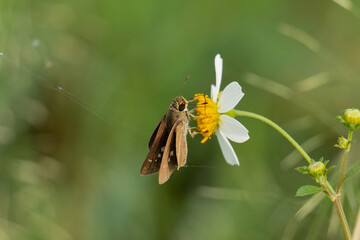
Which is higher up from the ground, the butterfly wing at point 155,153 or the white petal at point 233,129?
the butterfly wing at point 155,153

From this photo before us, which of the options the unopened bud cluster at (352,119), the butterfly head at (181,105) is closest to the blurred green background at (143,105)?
the butterfly head at (181,105)

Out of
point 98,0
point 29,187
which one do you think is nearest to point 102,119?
point 29,187

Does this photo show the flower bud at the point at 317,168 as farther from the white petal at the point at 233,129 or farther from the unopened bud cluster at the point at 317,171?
the white petal at the point at 233,129

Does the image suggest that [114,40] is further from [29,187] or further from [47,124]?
[29,187]

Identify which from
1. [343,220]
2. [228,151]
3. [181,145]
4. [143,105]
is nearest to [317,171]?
[343,220]

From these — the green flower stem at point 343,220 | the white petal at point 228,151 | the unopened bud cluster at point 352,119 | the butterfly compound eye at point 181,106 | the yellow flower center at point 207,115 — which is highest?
the butterfly compound eye at point 181,106

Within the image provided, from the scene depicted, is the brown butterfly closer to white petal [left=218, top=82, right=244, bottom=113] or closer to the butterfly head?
the butterfly head
